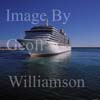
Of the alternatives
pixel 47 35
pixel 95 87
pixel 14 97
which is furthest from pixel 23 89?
pixel 47 35

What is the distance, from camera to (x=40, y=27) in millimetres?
39062

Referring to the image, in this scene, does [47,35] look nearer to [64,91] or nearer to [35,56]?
[35,56]

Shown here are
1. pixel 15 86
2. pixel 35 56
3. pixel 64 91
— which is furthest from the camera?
pixel 35 56

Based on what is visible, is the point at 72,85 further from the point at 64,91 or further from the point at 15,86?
the point at 15,86

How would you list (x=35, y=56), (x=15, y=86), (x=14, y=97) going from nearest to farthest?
(x=14, y=97) < (x=15, y=86) < (x=35, y=56)

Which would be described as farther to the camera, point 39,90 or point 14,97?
point 39,90

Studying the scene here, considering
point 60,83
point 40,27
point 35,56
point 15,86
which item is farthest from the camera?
point 40,27

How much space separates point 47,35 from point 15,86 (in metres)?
27.5

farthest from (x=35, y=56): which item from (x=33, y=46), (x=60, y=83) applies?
(x=60, y=83)

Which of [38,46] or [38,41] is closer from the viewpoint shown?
[38,41]

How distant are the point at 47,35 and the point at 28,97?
29321 mm

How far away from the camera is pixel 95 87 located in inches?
437

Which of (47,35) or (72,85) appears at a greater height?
(47,35)

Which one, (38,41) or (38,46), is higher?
(38,41)
